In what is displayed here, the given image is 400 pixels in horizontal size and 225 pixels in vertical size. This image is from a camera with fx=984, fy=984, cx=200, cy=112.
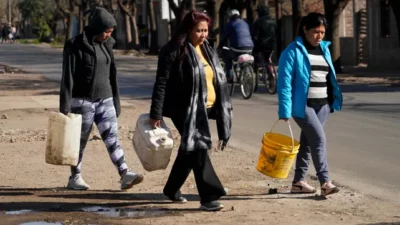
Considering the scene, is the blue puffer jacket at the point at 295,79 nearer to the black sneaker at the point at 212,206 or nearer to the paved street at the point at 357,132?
the black sneaker at the point at 212,206

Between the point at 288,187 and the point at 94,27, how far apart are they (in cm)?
237

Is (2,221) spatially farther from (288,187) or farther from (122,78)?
(122,78)

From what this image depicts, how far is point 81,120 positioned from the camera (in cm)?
893

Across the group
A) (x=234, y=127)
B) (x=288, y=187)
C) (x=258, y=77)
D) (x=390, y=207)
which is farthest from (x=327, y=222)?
(x=258, y=77)

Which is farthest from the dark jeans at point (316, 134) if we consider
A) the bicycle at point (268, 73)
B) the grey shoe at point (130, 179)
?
the bicycle at point (268, 73)

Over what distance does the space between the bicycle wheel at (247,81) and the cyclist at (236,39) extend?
0.25 meters

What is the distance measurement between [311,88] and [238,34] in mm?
11029

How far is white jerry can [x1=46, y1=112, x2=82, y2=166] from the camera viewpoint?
8750mm

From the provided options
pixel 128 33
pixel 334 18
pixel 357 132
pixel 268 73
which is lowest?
pixel 128 33

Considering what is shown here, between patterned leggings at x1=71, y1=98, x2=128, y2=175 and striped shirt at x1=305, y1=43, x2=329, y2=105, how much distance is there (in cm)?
190

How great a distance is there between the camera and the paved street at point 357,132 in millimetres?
10070

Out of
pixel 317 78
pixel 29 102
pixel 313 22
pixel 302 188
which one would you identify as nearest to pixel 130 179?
pixel 302 188

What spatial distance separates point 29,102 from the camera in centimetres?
1925

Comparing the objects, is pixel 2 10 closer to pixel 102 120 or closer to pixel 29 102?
pixel 29 102
